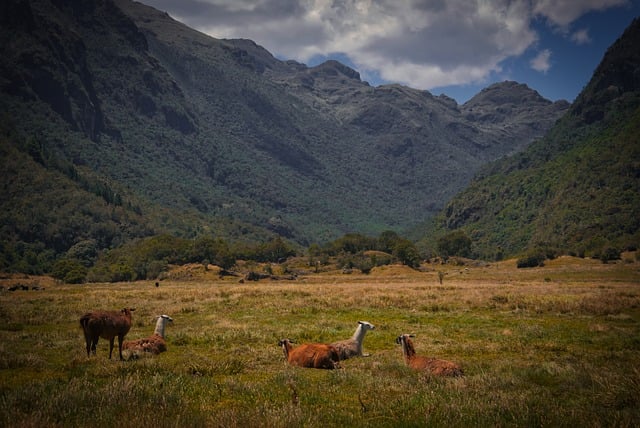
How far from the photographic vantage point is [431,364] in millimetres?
12336

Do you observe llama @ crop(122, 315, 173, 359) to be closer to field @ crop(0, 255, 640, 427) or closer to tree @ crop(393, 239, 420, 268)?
field @ crop(0, 255, 640, 427)

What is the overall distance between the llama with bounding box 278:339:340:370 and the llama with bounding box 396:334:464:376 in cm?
232

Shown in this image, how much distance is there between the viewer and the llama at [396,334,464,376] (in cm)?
1182

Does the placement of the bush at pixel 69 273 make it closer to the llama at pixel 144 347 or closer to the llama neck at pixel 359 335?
the llama at pixel 144 347

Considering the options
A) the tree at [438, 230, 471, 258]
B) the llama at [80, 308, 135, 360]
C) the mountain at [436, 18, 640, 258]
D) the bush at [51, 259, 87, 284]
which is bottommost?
the bush at [51, 259, 87, 284]

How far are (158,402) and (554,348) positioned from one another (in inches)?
590

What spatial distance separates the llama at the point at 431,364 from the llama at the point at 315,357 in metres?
2.32

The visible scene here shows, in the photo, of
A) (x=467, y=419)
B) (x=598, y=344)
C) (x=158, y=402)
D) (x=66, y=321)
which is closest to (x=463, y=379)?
(x=467, y=419)

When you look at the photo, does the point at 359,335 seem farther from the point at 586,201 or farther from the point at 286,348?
the point at 586,201

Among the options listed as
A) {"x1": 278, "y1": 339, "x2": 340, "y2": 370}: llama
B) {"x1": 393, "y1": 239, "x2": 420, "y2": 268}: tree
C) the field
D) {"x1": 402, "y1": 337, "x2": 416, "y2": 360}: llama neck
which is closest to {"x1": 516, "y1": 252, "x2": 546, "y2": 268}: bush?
{"x1": 393, "y1": 239, "x2": 420, "y2": 268}: tree

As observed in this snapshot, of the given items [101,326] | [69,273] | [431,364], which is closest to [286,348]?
[431,364]

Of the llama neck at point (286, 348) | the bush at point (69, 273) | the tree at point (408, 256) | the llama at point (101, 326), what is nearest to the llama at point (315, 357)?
the llama neck at point (286, 348)

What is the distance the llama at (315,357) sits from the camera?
44.1 ft

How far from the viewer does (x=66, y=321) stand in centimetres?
2450
